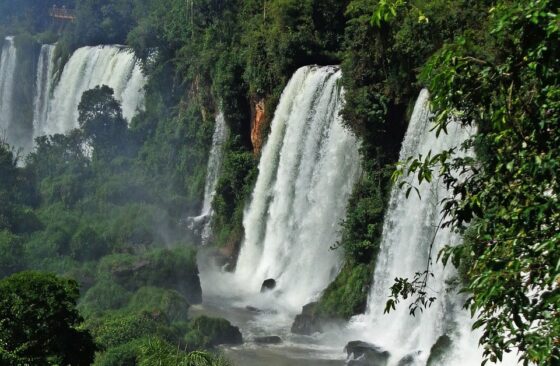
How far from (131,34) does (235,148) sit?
41.7ft

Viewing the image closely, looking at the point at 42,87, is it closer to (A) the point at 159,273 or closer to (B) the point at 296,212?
(A) the point at 159,273

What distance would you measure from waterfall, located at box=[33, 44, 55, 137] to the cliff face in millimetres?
22700

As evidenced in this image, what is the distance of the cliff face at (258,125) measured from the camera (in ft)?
89.2

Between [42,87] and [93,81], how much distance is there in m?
7.40

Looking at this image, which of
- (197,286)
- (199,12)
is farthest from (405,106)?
(199,12)

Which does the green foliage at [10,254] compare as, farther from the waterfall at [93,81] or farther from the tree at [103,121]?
the waterfall at [93,81]

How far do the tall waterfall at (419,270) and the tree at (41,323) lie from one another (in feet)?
22.3

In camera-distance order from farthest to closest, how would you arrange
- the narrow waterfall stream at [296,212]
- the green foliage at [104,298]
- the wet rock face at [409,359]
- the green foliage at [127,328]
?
the narrow waterfall stream at [296,212]
the green foliage at [104,298]
the green foliage at [127,328]
the wet rock face at [409,359]

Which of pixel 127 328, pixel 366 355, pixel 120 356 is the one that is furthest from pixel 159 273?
pixel 366 355

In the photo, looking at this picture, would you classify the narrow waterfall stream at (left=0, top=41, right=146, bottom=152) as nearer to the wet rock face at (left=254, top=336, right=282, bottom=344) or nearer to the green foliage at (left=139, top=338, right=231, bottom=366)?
the wet rock face at (left=254, top=336, right=282, bottom=344)

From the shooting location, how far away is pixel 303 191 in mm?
24047

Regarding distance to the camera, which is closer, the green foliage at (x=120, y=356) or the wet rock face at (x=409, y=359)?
the green foliage at (x=120, y=356)

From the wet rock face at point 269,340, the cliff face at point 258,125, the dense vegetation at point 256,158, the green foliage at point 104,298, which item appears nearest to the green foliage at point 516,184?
the dense vegetation at point 256,158

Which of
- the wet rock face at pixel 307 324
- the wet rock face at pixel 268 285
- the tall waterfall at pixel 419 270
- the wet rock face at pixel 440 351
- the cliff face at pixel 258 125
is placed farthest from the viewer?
the cliff face at pixel 258 125
